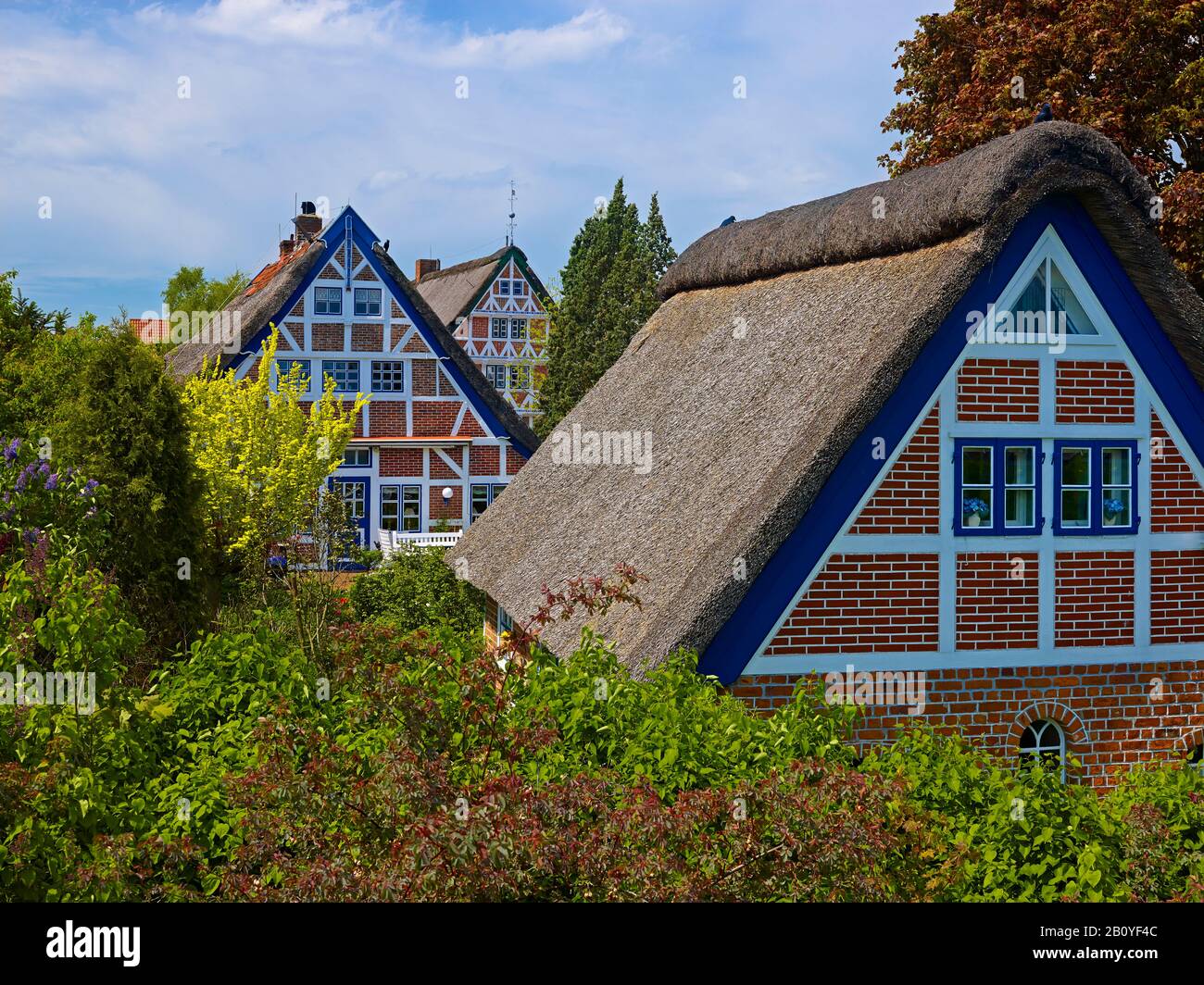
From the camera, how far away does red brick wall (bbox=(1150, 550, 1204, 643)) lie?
9.47 m

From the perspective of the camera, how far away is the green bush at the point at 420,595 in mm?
19125

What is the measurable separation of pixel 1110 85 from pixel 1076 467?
487 inches

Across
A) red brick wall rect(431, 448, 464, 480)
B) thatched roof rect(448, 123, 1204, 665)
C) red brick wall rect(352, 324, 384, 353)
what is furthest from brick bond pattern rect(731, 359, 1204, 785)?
red brick wall rect(431, 448, 464, 480)

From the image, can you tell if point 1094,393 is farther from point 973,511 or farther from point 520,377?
point 520,377

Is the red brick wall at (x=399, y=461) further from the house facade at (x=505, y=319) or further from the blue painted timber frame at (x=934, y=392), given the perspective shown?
the blue painted timber frame at (x=934, y=392)

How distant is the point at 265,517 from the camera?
2194cm

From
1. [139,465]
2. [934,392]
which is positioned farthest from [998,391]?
[139,465]

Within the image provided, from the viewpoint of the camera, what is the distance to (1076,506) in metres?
9.34

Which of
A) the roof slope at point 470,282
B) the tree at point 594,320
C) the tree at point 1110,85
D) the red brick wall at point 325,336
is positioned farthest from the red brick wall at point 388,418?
the roof slope at point 470,282

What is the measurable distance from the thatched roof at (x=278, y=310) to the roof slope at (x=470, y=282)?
2009cm

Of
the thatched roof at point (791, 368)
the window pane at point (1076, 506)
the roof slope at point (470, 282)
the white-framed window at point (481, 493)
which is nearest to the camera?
the thatched roof at point (791, 368)

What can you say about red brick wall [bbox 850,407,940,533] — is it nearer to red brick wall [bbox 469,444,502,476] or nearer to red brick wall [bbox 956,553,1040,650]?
red brick wall [bbox 956,553,1040,650]

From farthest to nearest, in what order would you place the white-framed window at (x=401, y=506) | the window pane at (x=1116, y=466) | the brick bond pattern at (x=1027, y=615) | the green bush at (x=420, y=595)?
the white-framed window at (x=401, y=506) → the green bush at (x=420, y=595) → the window pane at (x=1116, y=466) → the brick bond pattern at (x=1027, y=615)
